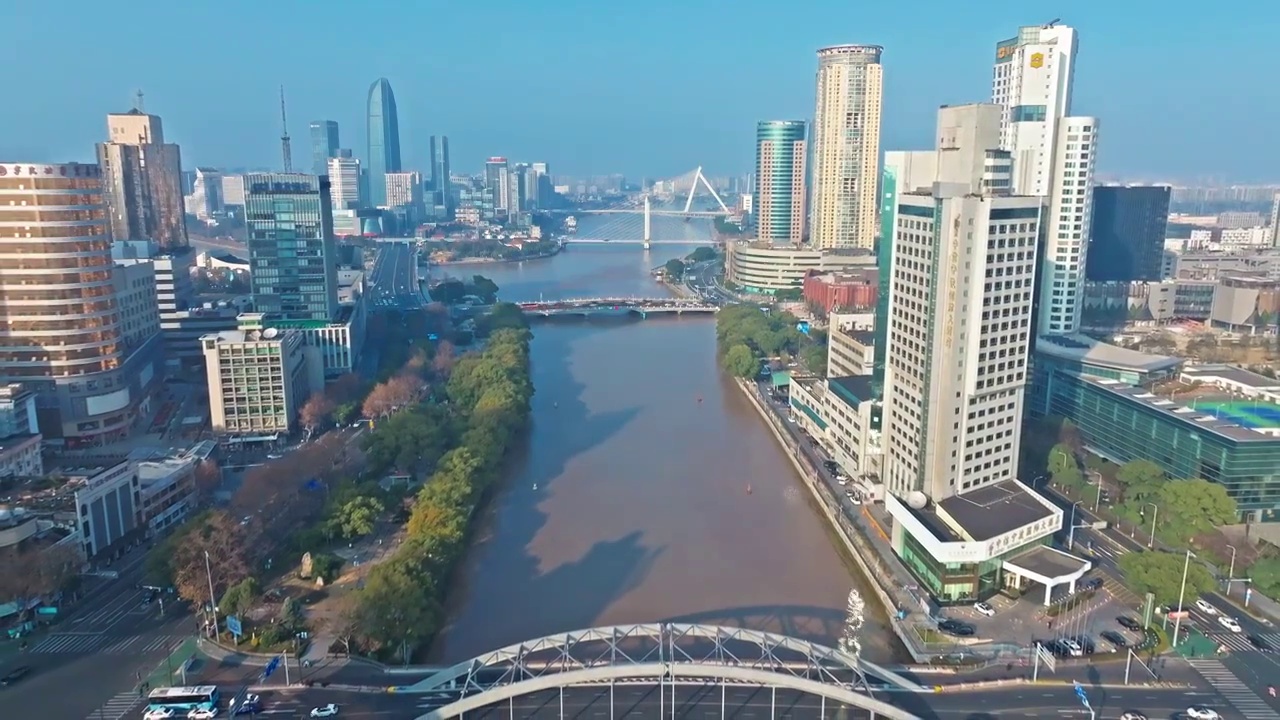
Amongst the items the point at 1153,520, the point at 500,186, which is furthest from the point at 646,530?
the point at 500,186

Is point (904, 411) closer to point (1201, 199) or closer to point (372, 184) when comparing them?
point (1201, 199)

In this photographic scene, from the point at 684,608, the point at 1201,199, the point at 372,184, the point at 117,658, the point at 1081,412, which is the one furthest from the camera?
the point at 372,184

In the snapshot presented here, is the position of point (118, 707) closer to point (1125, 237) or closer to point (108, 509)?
point (108, 509)

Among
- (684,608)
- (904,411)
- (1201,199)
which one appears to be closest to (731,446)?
(904,411)

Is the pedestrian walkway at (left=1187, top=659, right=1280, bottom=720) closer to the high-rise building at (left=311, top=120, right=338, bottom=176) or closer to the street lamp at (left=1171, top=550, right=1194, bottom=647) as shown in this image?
the street lamp at (left=1171, top=550, right=1194, bottom=647)

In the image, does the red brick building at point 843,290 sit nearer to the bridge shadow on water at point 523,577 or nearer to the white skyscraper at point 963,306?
the bridge shadow on water at point 523,577

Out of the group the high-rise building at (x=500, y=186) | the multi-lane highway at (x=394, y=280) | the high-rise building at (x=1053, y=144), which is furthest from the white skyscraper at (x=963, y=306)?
the high-rise building at (x=500, y=186)

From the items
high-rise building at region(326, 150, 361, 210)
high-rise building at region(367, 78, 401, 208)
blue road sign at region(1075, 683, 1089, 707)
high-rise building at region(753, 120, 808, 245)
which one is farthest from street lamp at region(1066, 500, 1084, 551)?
high-rise building at region(367, 78, 401, 208)
